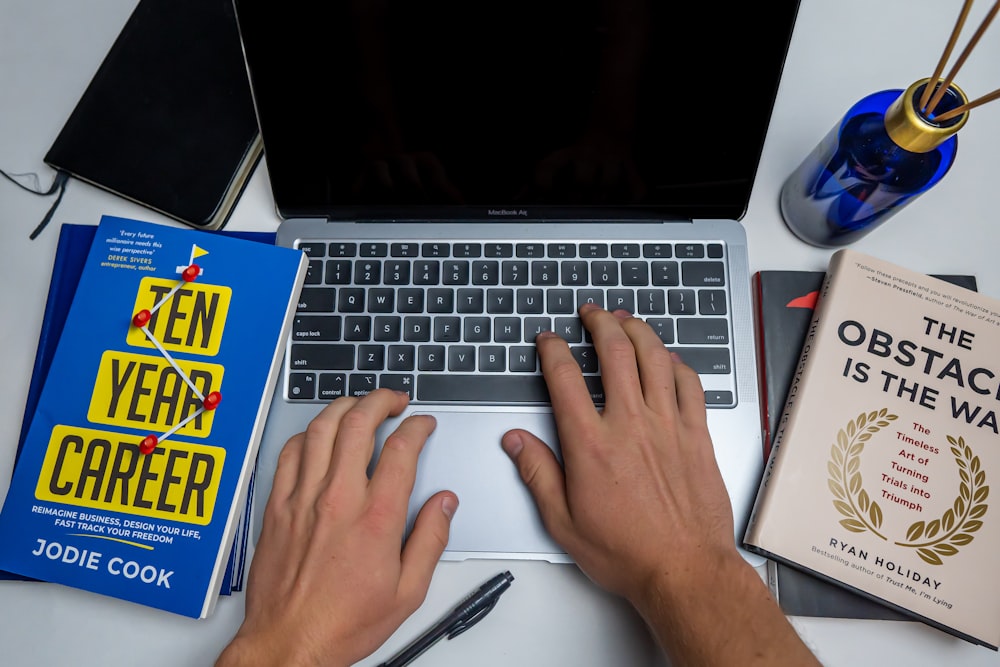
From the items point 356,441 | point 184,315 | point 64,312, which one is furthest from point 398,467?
point 64,312

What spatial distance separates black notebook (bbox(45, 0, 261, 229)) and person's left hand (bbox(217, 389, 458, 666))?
27cm

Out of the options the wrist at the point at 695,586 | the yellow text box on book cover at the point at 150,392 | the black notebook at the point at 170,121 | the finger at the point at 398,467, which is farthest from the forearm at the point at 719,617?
the black notebook at the point at 170,121

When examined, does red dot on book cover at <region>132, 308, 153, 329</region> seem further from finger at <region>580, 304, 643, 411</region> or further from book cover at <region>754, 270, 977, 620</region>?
book cover at <region>754, 270, 977, 620</region>

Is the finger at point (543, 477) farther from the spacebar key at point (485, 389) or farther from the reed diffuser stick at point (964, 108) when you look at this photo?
the reed diffuser stick at point (964, 108)

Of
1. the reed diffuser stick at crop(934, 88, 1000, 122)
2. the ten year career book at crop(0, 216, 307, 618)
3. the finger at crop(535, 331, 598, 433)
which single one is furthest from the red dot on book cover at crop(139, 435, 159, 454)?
the reed diffuser stick at crop(934, 88, 1000, 122)

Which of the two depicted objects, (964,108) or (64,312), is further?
(64,312)

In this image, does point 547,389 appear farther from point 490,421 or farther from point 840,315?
point 840,315

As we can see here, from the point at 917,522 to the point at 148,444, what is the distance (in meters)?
0.66

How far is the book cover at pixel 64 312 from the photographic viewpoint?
573 millimetres

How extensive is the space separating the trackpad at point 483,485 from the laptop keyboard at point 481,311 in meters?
0.02

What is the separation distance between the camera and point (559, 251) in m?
0.63

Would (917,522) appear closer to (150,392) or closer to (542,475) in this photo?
(542,475)

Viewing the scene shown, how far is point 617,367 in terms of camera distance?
0.58 m

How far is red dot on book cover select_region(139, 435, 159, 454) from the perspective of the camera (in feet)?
1.85
